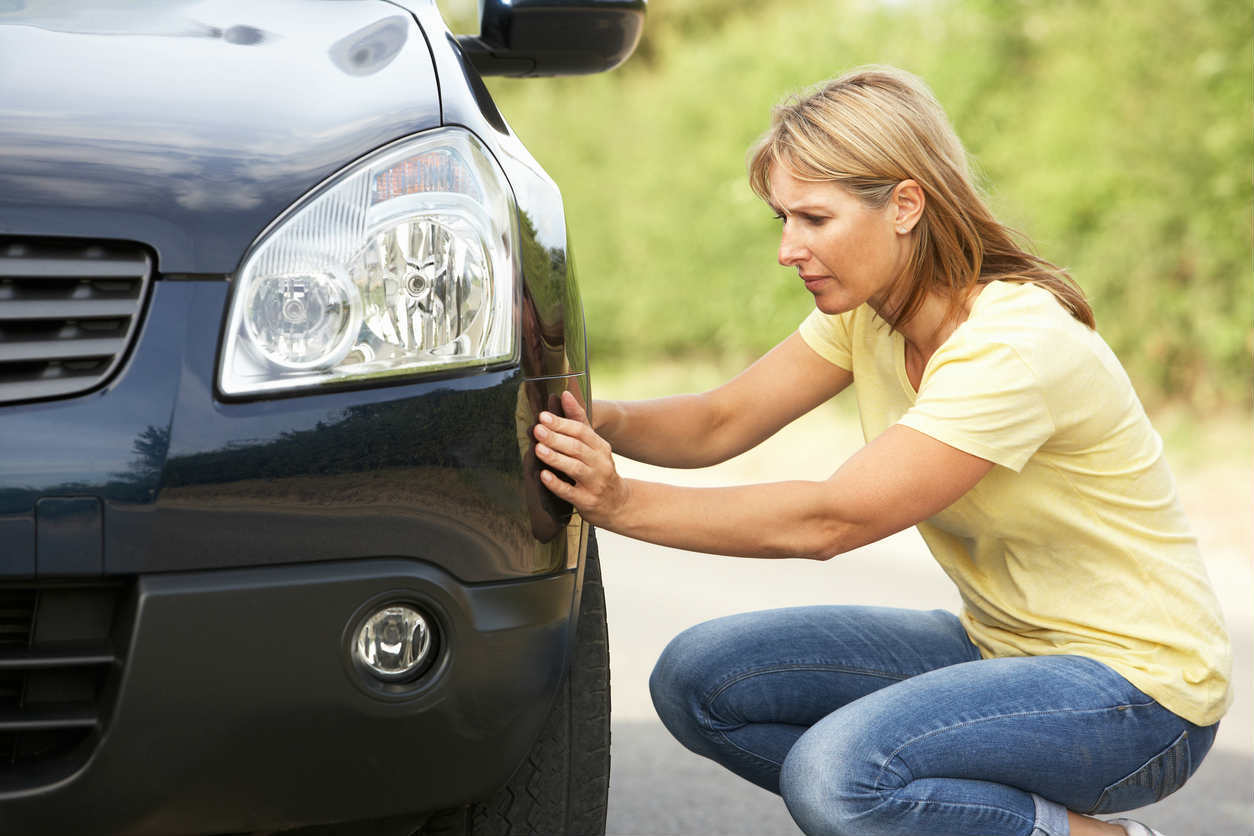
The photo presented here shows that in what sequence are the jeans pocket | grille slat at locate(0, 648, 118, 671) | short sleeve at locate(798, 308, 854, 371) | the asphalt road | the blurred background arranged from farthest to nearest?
the blurred background
the asphalt road
short sleeve at locate(798, 308, 854, 371)
the jeans pocket
grille slat at locate(0, 648, 118, 671)

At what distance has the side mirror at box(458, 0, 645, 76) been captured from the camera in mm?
2582

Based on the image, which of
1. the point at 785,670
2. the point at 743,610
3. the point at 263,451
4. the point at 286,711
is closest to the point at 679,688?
the point at 785,670

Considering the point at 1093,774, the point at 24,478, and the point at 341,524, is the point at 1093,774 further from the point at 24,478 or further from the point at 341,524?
the point at 24,478

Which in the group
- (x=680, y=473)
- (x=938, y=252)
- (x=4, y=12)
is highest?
(x=680, y=473)

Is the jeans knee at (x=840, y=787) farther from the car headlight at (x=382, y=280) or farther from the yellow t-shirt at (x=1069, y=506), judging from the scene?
the car headlight at (x=382, y=280)

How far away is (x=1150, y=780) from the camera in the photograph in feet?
7.73

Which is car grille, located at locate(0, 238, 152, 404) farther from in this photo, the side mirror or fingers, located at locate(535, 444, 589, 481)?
the side mirror

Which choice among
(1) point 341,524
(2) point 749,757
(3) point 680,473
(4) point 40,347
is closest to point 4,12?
(4) point 40,347

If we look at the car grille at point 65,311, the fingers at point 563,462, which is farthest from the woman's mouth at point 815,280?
the car grille at point 65,311

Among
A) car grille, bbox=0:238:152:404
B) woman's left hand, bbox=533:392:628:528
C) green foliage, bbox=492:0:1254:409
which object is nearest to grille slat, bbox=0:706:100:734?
car grille, bbox=0:238:152:404

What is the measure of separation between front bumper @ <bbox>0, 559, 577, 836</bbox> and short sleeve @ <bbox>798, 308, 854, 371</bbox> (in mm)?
1080

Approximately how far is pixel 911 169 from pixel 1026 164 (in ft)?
24.3

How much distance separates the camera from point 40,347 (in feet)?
5.41

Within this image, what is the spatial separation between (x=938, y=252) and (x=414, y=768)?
1192 millimetres
